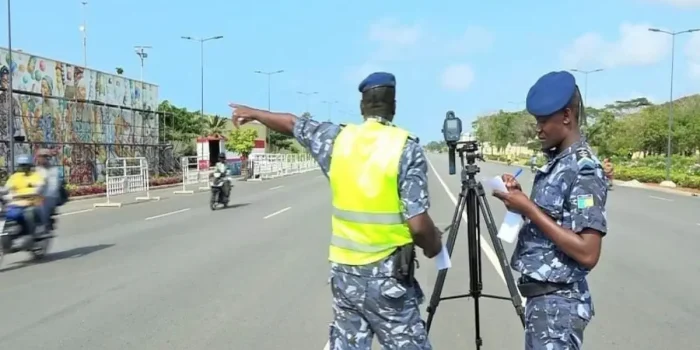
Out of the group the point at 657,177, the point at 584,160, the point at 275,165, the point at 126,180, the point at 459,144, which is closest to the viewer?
the point at 584,160

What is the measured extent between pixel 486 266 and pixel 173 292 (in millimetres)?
4034

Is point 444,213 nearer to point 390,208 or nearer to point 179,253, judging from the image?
point 179,253

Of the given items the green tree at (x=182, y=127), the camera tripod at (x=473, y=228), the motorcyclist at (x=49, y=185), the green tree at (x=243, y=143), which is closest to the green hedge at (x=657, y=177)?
the green tree at (x=243, y=143)

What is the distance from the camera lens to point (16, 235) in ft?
31.3

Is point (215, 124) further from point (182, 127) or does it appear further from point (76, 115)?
point (76, 115)

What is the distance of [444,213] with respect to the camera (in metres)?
16.5

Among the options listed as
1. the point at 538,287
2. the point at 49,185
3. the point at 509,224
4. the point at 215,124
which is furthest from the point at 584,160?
the point at 215,124

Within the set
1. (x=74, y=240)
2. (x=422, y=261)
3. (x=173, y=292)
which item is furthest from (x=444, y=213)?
(x=173, y=292)

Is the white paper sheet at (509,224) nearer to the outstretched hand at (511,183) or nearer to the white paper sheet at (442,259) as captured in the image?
the outstretched hand at (511,183)

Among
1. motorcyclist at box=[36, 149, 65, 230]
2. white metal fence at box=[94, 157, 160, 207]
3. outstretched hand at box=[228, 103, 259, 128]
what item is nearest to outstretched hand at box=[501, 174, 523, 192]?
outstretched hand at box=[228, 103, 259, 128]

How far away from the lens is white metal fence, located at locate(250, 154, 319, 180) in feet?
136

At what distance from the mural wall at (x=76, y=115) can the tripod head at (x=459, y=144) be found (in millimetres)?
25465

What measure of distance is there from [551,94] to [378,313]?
119cm

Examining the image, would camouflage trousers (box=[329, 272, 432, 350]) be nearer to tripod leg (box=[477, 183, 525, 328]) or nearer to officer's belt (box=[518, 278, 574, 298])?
officer's belt (box=[518, 278, 574, 298])
